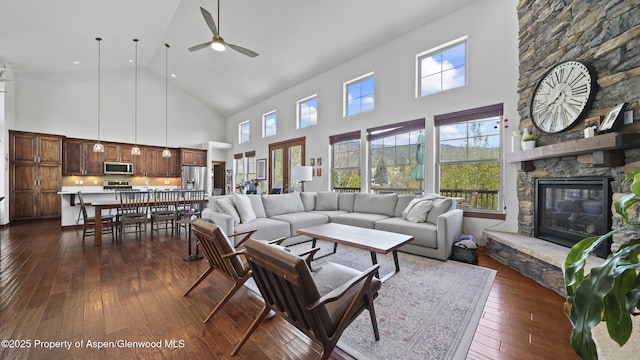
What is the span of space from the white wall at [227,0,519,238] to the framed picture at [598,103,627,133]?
1.31m

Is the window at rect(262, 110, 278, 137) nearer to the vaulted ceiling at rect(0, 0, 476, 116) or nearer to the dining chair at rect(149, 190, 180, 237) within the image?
the vaulted ceiling at rect(0, 0, 476, 116)

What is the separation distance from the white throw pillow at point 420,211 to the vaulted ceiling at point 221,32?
10.7 ft

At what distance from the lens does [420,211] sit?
374 cm

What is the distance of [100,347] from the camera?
163cm

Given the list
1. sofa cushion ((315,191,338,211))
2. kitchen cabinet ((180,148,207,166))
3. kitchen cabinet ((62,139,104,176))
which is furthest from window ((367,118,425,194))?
kitchen cabinet ((62,139,104,176))

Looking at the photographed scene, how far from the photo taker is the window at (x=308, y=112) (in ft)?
21.7

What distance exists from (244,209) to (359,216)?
2.00 meters

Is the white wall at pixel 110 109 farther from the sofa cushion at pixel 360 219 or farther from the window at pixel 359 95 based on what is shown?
the sofa cushion at pixel 360 219

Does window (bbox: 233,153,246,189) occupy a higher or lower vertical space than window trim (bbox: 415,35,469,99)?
lower

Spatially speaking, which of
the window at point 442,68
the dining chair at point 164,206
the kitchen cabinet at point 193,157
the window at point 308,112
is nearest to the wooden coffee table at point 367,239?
the window at point 442,68

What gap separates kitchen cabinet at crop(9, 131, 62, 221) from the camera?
6.07 metres

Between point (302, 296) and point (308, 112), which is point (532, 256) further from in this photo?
point (308, 112)

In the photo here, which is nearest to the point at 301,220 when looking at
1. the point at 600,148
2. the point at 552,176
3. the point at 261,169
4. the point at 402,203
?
the point at 402,203

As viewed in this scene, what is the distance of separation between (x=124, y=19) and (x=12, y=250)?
4.77 meters
